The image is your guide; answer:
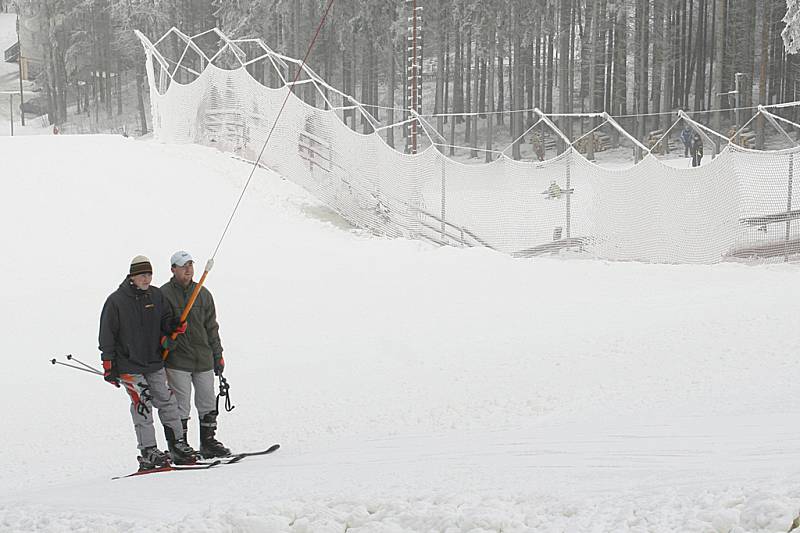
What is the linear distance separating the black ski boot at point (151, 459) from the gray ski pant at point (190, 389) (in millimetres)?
373

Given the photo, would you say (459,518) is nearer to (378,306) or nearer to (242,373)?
(242,373)

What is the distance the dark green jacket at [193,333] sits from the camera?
676 centimetres

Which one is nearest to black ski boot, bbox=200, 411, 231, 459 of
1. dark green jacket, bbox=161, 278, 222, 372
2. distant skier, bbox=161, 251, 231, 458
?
distant skier, bbox=161, 251, 231, 458

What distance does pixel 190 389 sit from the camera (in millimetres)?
6926

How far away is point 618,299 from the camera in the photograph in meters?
12.0

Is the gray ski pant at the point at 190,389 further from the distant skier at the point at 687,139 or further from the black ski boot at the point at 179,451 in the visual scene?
the distant skier at the point at 687,139

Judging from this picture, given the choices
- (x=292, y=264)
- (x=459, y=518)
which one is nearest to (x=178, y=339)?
(x=459, y=518)

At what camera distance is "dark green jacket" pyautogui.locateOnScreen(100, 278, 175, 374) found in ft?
21.0

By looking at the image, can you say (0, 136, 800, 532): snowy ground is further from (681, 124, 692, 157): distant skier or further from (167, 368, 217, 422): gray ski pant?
(681, 124, 692, 157): distant skier

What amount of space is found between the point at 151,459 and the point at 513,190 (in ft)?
40.5

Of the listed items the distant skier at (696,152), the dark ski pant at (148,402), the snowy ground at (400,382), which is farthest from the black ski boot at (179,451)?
the distant skier at (696,152)

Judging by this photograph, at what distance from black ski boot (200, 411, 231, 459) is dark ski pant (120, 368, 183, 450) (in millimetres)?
268

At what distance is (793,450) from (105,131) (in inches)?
2801

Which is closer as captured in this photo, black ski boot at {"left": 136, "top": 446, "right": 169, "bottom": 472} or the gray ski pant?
black ski boot at {"left": 136, "top": 446, "right": 169, "bottom": 472}
